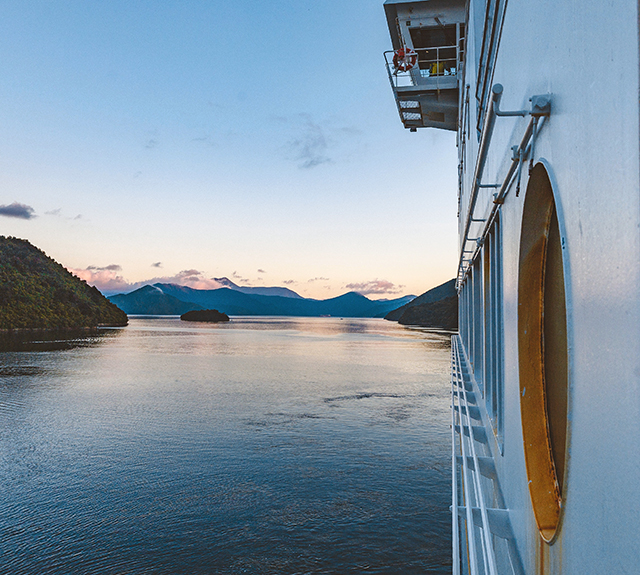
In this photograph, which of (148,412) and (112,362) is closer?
(148,412)

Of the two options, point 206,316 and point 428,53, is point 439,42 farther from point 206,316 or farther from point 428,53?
point 206,316

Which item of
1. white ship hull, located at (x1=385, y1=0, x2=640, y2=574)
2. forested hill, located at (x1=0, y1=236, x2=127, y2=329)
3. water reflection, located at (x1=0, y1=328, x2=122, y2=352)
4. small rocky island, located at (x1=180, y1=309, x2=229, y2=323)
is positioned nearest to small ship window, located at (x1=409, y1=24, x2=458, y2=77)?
white ship hull, located at (x1=385, y1=0, x2=640, y2=574)

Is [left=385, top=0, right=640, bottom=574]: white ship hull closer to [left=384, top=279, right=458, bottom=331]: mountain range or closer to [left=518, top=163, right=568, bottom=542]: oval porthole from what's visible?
[left=518, top=163, right=568, bottom=542]: oval porthole

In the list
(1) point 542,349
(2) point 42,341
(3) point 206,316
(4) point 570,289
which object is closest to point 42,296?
(2) point 42,341

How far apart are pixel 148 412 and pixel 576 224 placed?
18.4m

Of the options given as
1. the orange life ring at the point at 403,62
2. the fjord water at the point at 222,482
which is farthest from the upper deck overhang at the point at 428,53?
the fjord water at the point at 222,482

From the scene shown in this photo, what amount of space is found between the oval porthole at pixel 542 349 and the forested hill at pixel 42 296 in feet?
301

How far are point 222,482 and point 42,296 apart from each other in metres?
99.1

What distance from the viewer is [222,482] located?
11.0 meters

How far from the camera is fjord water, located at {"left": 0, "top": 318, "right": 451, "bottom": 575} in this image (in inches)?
319

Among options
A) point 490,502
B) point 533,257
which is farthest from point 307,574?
point 533,257

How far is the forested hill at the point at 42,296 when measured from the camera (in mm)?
86875

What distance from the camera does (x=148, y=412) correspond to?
18.0m

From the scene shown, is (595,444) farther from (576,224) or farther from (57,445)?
(57,445)
